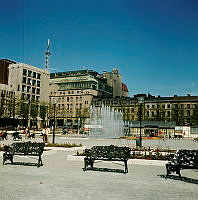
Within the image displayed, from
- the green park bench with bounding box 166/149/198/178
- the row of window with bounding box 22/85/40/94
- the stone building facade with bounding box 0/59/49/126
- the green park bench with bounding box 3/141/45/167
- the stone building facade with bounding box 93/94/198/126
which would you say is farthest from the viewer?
the stone building facade with bounding box 93/94/198/126

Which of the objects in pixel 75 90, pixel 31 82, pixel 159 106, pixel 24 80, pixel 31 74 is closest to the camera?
pixel 24 80

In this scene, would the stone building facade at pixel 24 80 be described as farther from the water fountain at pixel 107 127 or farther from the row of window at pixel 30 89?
the water fountain at pixel 107 127

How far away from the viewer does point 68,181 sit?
29.5 feet

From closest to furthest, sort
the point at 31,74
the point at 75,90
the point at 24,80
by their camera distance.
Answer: the point at 24,80, the point at 31,74, the point at 75,90

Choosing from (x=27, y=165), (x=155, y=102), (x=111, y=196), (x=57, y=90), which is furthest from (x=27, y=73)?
(x=111, y=196)

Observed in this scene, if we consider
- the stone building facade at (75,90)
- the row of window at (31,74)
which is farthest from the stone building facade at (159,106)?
the row of window at (31,74)

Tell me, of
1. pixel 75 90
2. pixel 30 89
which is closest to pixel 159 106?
pixel 75 90

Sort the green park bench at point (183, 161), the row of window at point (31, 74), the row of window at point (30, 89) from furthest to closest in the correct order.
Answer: the row of window at point (31, 74) → the row of window at point (30, 89) → the green park bench at point (183, 161)

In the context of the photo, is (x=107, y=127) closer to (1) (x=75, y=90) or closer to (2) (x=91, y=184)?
(2) (x=91, y=184)

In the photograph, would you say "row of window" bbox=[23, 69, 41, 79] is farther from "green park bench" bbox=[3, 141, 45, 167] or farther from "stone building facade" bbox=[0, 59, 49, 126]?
"green park bench" bbox=[3, 141, 45, 167]

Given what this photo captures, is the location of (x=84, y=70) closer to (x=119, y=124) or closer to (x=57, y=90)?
(x=57, y=90)

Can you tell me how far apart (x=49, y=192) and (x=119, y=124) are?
48.3m

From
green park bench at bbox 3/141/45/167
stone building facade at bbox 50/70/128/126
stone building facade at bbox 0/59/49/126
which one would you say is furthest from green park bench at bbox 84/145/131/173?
stone building facade at bbox 50/70/128/126

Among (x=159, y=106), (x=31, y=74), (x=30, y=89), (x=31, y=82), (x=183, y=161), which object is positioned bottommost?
(x=183, y=161)
